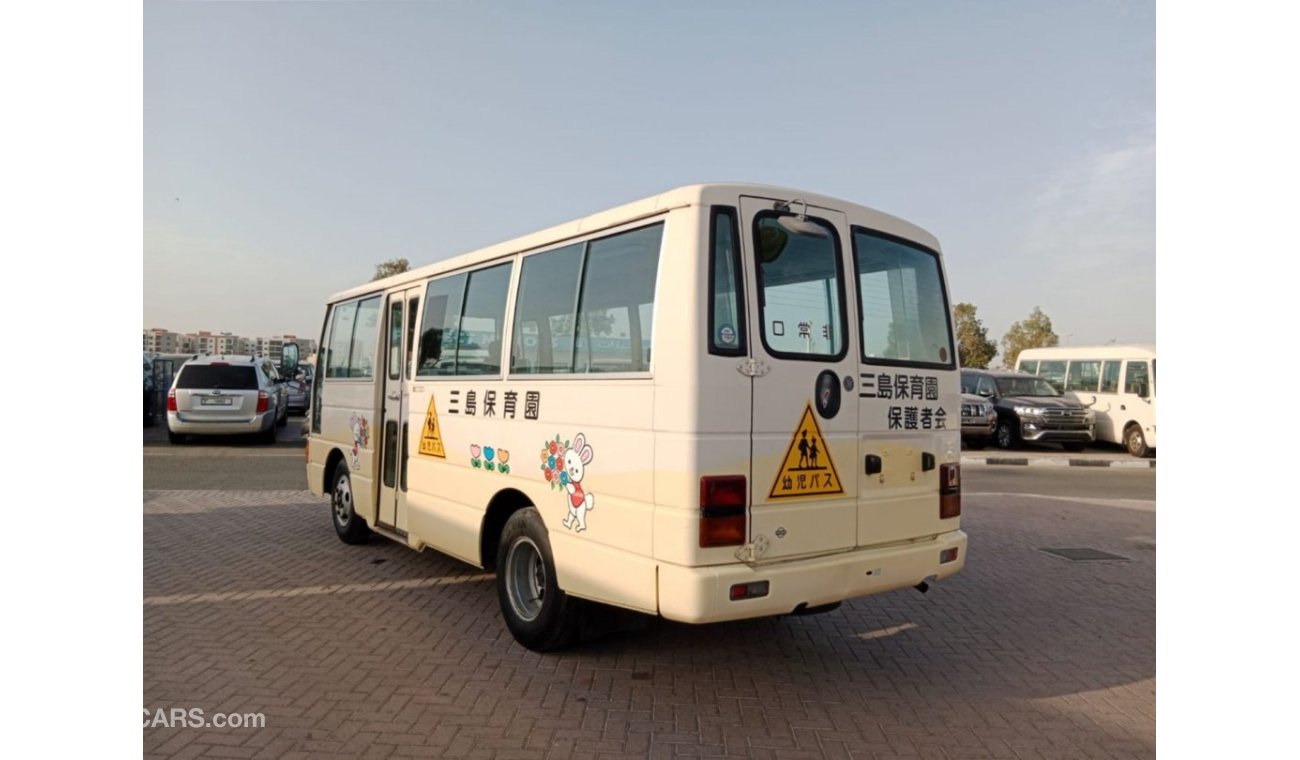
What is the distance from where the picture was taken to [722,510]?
13.6 feet

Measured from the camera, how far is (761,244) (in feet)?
14.6

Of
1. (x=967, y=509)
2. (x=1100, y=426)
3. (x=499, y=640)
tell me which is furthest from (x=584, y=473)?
(x=1100, y=426)

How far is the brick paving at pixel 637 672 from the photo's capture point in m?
4.11

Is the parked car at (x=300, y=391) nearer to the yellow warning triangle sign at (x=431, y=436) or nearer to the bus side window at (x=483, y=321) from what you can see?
the yellow warning triangle sign at (x=431, y=436)

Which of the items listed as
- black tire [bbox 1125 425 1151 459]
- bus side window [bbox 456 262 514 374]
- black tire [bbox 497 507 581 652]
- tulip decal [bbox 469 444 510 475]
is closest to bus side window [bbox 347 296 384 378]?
bus side window [bbox 456 262 514 374]

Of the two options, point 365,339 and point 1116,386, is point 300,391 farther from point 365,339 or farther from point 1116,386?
point 1116,386

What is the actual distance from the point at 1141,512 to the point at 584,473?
10574mm

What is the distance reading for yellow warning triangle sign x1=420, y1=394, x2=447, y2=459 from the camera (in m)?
6.44

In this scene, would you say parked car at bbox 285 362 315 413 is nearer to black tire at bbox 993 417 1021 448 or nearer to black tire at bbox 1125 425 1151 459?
black tire at bbox 993 417 1021 448

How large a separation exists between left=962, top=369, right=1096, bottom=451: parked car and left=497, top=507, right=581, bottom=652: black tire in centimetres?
1813

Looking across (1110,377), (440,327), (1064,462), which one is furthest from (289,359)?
(1110,377)

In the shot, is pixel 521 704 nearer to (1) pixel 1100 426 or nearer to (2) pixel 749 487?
(2) pixel 749 487

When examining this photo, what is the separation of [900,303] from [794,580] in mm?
1965

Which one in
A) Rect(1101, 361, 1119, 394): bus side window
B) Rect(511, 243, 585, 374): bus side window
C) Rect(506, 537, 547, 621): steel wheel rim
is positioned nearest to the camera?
Rect(511, 243, 585, 374): bus side window
